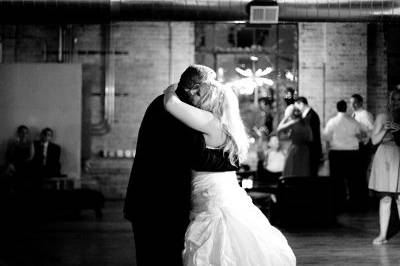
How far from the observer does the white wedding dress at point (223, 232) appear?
3.69m

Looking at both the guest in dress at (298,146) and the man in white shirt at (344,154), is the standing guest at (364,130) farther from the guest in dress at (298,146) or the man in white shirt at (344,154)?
the guest in dress at (298,146)

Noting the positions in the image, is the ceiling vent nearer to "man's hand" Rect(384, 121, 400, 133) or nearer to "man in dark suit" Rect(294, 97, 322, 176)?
"man in dark suit" Rect(294, 97, 322, 176)

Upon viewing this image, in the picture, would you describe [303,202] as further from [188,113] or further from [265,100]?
[188,113]

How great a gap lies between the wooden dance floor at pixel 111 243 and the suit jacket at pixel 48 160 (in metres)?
1.36

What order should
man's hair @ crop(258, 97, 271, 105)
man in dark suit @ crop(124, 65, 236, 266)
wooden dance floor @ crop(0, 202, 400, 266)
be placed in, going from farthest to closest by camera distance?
man's hair @ crop(258, 97, 271, 105), wooden dance floor @ crop(0, 202, 400, 266), man in dark suit @ crop(124, 65, 236, 266)

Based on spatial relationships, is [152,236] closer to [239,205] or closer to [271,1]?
[239,205]

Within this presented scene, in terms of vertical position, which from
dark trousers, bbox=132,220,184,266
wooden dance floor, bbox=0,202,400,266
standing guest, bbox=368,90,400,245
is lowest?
wooden dance floor, bbox=0,202,400,266

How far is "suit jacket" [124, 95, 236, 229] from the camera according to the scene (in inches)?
138

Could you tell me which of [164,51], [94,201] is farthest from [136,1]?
[164,51]

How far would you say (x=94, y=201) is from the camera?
334 inches

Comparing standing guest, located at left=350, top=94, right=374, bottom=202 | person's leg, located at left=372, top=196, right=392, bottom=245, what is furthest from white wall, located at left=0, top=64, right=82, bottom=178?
person's leg, located at left=372, top=196, right=392, bottom=245

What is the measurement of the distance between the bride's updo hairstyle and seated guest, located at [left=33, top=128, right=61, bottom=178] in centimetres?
651

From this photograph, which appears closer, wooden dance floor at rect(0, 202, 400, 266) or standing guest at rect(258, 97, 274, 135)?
wooden dance floor at rect(0, 202, 400, 266)

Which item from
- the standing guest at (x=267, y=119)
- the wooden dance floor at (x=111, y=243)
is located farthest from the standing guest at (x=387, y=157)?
the standing guest at (x=267, y=119)
